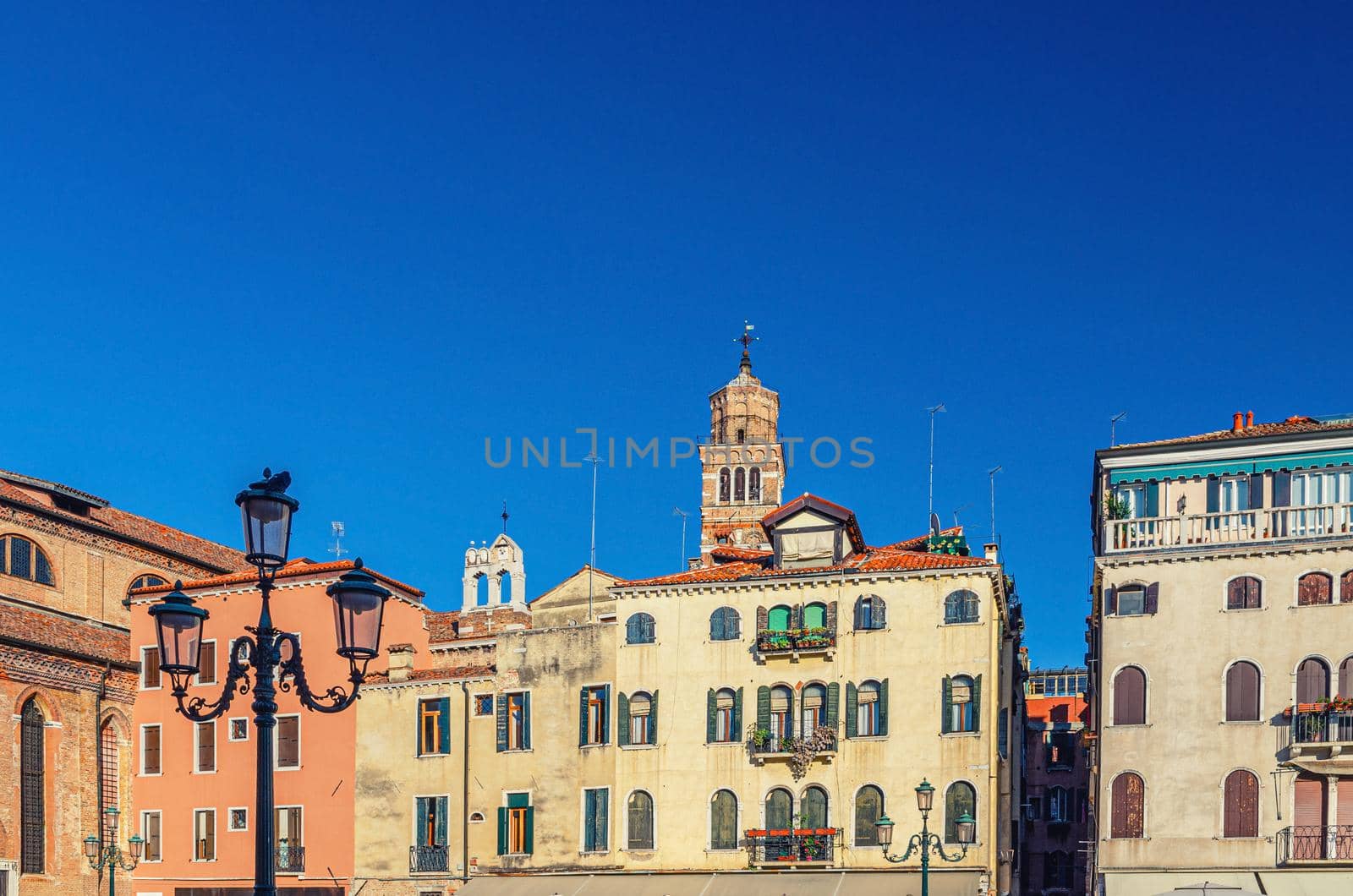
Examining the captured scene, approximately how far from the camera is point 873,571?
42.8m

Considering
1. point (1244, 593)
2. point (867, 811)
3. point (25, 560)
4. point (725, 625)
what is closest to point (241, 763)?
point (25, 560)

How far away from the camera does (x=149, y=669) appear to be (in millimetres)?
51344

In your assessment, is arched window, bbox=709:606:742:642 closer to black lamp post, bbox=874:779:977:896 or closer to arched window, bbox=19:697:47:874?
black lamp post, bbox=874:779:977:896

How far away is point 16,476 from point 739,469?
43781 millimetres

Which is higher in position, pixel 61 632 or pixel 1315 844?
pixel 61 632

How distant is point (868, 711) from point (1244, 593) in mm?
9949

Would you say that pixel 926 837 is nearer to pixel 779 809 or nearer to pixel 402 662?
pixel 779 809

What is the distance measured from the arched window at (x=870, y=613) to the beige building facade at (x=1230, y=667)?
18.4 ft

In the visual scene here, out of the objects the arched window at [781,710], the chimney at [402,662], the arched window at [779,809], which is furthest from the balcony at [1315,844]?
the chimney at [402,662]

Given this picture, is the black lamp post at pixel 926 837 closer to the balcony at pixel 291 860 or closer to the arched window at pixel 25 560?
the balcony at pixel 291 860

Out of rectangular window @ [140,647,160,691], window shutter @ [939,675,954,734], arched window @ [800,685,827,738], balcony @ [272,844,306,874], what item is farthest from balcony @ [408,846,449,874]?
window shutter @ [939,675,954,734]

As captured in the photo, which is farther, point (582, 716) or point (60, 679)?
point (60, 679)

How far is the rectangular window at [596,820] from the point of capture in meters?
44.2

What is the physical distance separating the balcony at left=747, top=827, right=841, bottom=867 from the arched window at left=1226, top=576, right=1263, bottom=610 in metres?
11.6
